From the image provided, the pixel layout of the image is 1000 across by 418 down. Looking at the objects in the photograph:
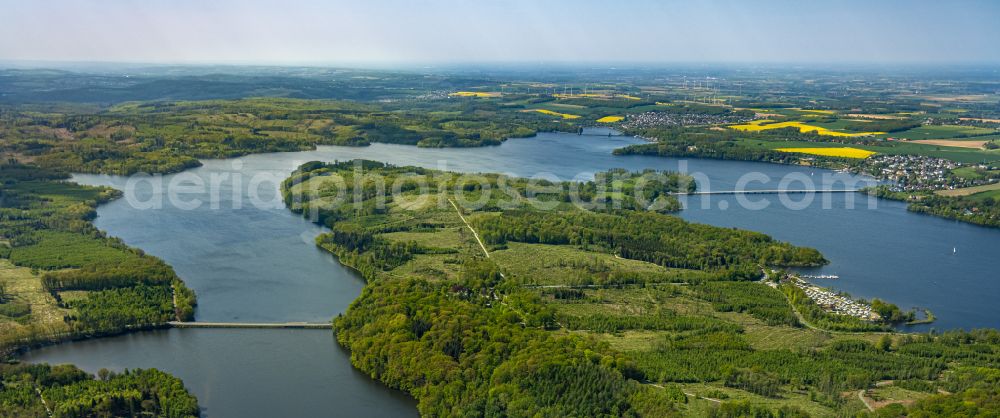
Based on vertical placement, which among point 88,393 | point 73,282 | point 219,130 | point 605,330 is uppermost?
point 219,130

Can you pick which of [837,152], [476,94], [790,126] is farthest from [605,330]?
[476,94]

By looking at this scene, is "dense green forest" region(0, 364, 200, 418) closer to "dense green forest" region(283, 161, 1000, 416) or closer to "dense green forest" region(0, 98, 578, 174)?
"dense green forest" region(283, 161, 1000, 416)

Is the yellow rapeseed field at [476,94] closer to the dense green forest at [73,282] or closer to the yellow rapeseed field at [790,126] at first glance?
the yellow rapeseed field at [790,126]

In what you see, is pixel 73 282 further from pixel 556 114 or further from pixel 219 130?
pixel 556 114

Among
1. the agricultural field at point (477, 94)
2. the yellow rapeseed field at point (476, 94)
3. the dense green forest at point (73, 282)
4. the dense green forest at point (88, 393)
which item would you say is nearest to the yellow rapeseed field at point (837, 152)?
the dense green forest at point (73, 282)

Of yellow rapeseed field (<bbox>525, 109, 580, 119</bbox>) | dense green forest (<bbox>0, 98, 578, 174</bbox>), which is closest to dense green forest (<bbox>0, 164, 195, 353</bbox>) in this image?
dense green forest (<bbox>0, 98, 578, 174</bbox>)

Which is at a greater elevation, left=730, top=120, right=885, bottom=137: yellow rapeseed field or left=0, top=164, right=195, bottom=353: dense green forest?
left=730, top=120, right=885, bottom=137: yellow rapeseed field
